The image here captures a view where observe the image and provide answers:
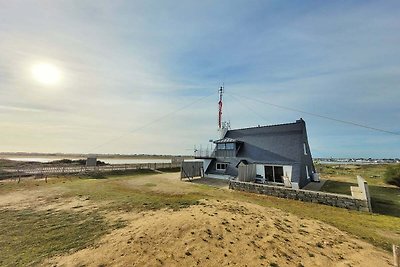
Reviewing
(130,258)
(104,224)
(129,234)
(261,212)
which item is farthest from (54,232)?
(261,212)

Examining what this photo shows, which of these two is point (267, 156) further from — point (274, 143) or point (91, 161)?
point (91, 161)

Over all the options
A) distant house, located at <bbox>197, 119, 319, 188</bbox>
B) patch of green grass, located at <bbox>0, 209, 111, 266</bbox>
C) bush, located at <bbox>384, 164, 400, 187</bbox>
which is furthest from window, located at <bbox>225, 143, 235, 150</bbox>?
patch of green grass, located at <bbox>0, 209, 111, 266</bbox>

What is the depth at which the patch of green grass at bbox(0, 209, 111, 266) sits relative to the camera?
21.5 feet

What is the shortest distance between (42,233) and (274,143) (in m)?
22.1

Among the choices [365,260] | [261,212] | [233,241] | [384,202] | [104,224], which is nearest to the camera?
[365,260]

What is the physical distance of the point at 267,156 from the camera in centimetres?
2239

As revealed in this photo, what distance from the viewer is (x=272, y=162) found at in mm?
21328

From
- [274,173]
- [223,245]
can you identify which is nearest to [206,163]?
[274,173]

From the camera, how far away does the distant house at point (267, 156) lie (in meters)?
20.3

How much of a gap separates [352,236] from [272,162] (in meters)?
13.1

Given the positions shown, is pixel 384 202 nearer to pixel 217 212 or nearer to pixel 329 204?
pixel 329 204

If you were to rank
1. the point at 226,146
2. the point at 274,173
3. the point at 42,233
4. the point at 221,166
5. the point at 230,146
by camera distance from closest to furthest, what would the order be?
1. the point at 42,233
2. the point at 274,173
3. the point at 230,146
4. the point at 226,146
5. the point at 221,166

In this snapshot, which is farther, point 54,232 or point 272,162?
point 272,162

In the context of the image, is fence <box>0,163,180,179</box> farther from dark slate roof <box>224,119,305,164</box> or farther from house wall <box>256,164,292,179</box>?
house wall <box>256,164,292,179</box>
